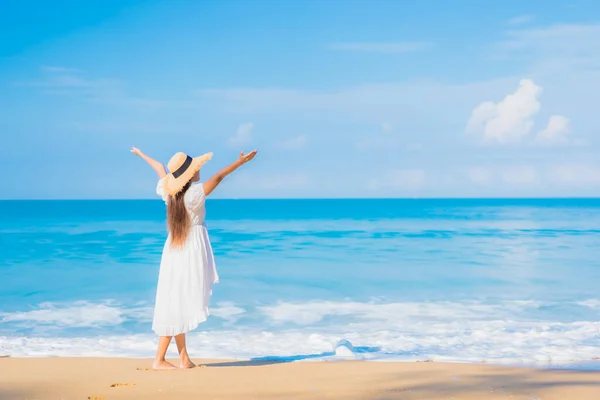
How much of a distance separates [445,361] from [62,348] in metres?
4.31

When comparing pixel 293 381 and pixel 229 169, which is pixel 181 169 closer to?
pixel 229 169

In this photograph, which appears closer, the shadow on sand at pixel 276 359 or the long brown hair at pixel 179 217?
the long brown hair at pixel 179 217

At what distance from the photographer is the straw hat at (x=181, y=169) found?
531 centimetres

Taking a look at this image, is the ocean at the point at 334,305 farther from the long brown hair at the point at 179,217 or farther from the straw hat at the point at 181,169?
the straw hat at the point at 181,169

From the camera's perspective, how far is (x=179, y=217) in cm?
537

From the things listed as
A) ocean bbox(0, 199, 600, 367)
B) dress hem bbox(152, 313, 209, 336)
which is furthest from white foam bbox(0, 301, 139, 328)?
dress hem bbox(152, 313, 209, 336)

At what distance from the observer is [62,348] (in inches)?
301

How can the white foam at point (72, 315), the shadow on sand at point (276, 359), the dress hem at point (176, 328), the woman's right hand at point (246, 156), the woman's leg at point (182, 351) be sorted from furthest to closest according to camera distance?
the white foam at point (72, 315), the shadow on sand at point (276, 359), the woman's leg at point (182, 351), the dress hem at point (176, 328), the woman's right hand at point (246, 156)

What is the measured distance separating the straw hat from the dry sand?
151cm

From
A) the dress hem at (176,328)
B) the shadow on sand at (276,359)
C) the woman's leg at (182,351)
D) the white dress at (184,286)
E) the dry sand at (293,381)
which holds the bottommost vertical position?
the shadow on sand at (276,359)

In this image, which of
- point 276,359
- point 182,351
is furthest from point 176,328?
point 276,359

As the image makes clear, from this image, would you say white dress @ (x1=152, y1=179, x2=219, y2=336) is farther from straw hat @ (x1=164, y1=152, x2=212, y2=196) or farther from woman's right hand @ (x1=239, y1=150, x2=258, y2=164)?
woman's right hand @ (x1=239, y1=150, x2=258, y2=164)

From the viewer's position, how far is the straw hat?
209 inches

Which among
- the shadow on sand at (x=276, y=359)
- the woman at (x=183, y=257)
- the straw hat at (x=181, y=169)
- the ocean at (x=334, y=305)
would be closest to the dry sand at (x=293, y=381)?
the shadow on sand at (x=276, y=359)
